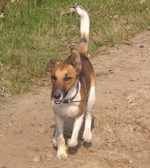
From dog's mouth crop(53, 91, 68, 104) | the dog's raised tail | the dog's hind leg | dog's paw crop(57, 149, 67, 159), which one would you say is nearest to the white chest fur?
dog's mouth crop(53, 91, 68, 104)

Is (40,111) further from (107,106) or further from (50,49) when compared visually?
(50,49)

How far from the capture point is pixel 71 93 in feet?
15.9

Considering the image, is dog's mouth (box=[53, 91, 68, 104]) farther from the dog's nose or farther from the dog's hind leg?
the dog's hind leg

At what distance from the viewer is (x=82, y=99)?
197 inches

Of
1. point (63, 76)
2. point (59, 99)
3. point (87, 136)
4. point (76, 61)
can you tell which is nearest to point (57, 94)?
point (59, 99)

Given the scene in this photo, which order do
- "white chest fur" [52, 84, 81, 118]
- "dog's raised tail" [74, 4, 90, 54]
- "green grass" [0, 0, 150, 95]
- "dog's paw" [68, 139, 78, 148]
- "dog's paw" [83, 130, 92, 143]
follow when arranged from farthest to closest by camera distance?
"green grass" [0, 0, 150, 95] → "dog's raised tail" [74, 4, 90, 54] → "dog's paw" [83, 130, 92, 143] → "dog's paw" [68, 139, 78, 148] → "white chest fur" [52, 84, 81, 118]

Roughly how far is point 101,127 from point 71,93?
112 centimetres

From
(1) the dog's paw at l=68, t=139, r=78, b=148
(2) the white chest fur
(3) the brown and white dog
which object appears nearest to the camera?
(3) the brown and white dog

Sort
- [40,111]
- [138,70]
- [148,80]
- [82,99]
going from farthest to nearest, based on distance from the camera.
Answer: [138,70] < [148,80] < [40,111] < [82,99]

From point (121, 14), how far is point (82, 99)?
5454 millimetres

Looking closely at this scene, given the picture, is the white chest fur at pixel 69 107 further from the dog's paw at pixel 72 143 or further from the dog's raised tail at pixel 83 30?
the dog's raised tail at pixel 83 30

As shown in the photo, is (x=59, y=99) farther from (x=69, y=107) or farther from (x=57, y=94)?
(x=69, y=107)

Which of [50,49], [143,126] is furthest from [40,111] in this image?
[50,49]

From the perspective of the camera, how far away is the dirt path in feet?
16.7
